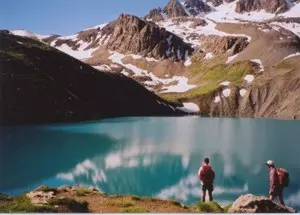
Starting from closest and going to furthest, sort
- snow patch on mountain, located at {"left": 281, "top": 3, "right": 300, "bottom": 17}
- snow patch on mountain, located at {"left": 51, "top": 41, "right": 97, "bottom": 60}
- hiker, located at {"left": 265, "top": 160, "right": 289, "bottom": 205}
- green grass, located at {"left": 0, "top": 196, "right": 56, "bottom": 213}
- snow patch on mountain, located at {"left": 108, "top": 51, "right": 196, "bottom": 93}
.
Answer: green grass, located at {"left": 0, "top": 196, "right": 56, "bottom": 213}
hiker, located at {"left": 265, "top": 160, "right": 289, "bottom": 205}
snow patch on mountain, located at {"left": 108, "top": 51, "right": 196, "bottom": 93}
snow patch on mountain, located at {"left": 51, "top": 41, "right": 97, "bottom": 60}
snow patch on mountain, located at {"left": 281, "top": 3, "right": 300, "bottom": 17}

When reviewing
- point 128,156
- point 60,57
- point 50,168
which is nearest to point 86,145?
point 128,156

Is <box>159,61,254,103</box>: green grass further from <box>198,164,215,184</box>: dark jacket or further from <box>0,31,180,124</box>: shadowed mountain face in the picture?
<box>198,164,215,184</box>: dark jacket

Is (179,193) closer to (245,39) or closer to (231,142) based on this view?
(231,142)

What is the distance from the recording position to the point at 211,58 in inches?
5645

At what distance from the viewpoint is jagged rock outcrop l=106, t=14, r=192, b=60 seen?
155 meters

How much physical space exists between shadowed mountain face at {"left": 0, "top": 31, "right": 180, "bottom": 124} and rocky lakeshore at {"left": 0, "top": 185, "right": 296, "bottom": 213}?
29.9 m

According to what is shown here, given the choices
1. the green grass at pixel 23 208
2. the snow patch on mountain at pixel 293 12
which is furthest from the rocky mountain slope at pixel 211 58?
the green grass at pixel 23 208

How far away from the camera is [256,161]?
86.4ft

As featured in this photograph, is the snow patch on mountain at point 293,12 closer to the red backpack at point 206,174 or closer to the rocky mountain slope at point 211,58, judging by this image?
the rocky mountain slope at point 211,58

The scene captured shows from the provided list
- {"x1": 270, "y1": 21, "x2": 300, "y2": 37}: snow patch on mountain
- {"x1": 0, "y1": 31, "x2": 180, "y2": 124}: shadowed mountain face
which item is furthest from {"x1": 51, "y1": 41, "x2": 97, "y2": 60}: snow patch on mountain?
{"x1": 0, "y1": 31, "x2": 180, "y2": 124}: shadowed mountain face

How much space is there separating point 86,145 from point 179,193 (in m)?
17.5

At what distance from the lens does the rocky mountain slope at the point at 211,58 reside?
9356 centimetres

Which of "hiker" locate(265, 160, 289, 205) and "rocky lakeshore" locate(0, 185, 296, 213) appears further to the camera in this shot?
"hiker" locate(265, 160, 289, 205)

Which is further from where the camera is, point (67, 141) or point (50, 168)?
point (67, 141)
